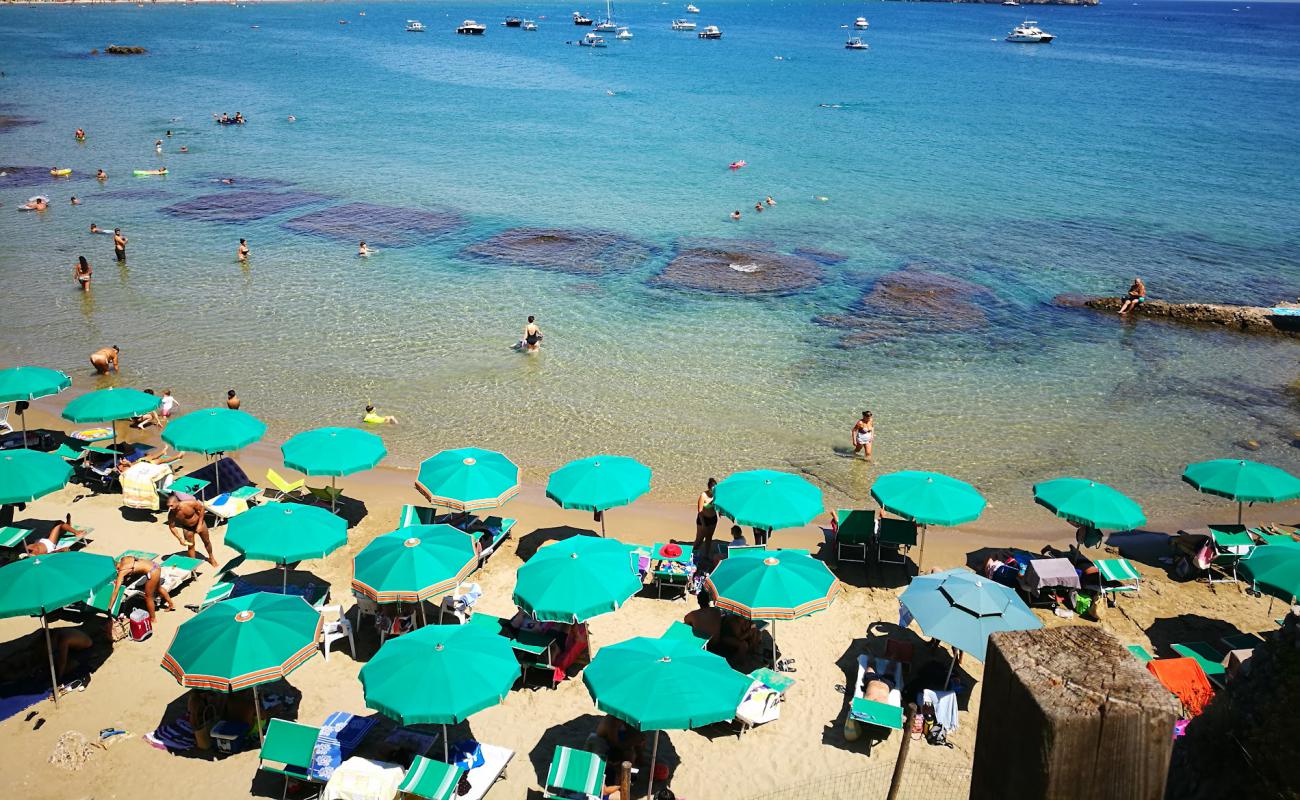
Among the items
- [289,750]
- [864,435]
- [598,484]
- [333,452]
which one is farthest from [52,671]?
[864,435]

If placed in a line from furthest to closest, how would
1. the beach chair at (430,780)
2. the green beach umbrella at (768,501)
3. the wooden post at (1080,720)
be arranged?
the green beach umbrella at (768,501) → the beach chair at (430,780) → the wooden post at (1080,720)

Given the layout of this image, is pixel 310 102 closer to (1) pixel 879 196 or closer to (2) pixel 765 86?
(2) pixel 765 86

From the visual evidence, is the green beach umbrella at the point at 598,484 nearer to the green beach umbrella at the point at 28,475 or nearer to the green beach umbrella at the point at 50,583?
the green beach umbrella at the point at 50,583

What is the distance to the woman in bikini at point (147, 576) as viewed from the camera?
12.9m

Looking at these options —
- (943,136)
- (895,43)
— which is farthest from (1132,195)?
(895,43)

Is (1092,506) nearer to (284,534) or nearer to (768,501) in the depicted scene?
(768,501)

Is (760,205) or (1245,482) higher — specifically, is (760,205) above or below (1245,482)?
above

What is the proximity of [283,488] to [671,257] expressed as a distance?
776 inches

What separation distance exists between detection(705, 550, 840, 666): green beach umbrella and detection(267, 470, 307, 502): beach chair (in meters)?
8.54

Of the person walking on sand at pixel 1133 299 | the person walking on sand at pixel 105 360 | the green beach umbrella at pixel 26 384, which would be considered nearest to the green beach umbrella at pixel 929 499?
the green beach umbrella at pixel 26 384

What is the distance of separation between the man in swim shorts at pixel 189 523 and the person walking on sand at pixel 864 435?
12777 mm

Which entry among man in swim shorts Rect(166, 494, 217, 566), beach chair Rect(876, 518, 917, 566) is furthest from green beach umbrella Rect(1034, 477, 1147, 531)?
man in swim shorts Rect(166, 494, 217, 566)

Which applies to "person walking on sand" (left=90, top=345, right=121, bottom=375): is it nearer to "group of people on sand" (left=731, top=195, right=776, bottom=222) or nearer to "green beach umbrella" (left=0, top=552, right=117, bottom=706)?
"green beach umbrella" (left=0, top=552, right=117, bottom=706)

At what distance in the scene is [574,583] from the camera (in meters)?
11.7
